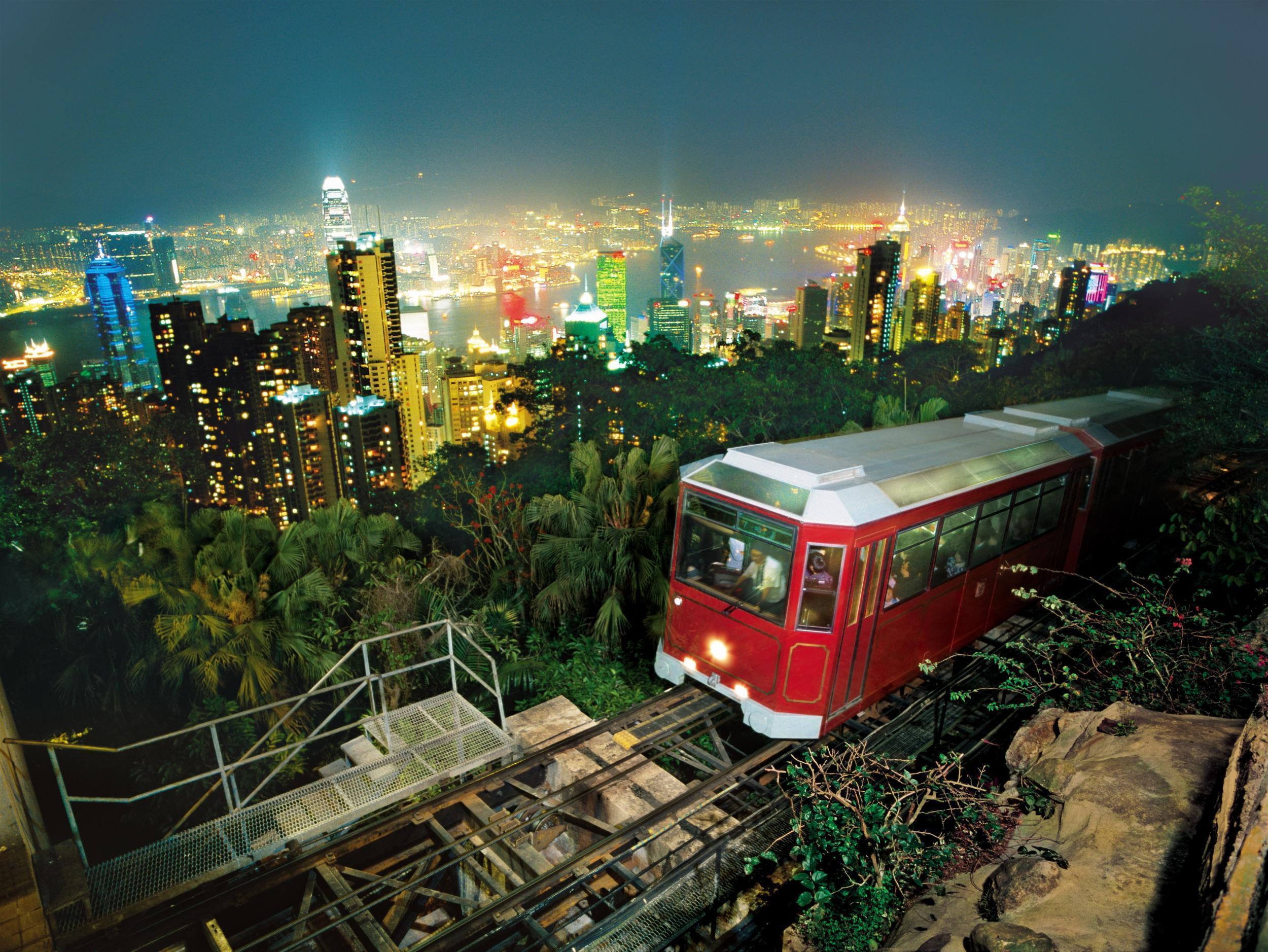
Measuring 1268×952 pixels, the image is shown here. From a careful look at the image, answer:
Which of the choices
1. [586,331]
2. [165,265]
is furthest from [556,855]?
[165,265]

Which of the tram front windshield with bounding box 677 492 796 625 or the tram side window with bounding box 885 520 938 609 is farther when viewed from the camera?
the tram side window with bounding box 885 520 938 609

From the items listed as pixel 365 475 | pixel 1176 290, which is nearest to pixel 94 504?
pixel 1176 290

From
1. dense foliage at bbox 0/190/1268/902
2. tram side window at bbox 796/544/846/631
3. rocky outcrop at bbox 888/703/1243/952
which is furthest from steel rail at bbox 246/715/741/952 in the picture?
rocky outcrop at bbox 888/703/1243/952

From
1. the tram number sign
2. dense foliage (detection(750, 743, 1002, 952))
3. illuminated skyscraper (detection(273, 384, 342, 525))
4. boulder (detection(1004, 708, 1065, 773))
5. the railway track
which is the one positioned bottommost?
illuminated skyscraper (detection(273, 384, 342, 525))

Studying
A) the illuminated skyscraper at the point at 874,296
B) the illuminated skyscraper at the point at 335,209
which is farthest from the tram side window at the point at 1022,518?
the illuminated skyscraper at the point at 335,209

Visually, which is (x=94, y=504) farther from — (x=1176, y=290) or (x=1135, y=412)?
(x=1176, y=290)

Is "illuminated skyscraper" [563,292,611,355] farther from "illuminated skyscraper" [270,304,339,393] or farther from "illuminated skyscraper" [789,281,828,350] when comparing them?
"illuminated skyscraper" [270,304,339,393]
